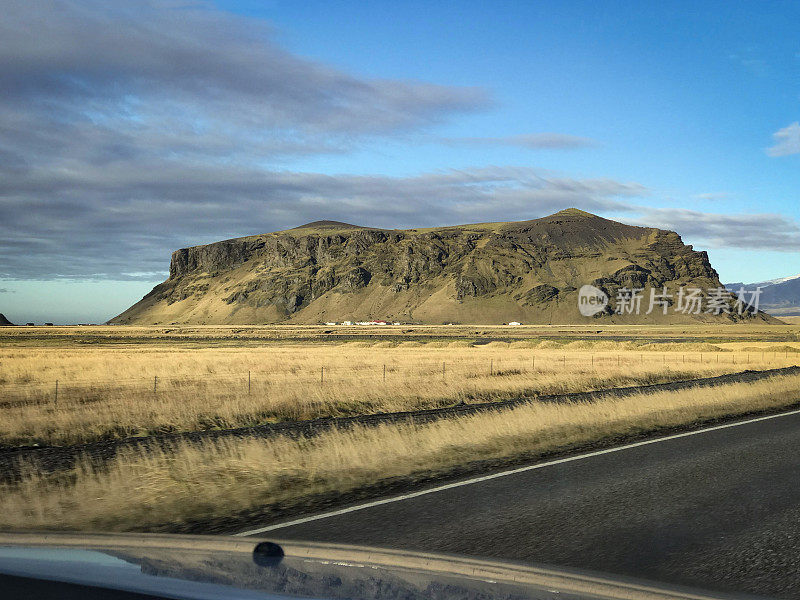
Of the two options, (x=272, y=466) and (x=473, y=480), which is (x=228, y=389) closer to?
(x=272, y=466)

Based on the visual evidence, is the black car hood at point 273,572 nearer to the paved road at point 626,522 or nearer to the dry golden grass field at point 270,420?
the paved road at point 626,522

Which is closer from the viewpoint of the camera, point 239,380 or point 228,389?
point 228,389

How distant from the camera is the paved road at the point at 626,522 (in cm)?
569

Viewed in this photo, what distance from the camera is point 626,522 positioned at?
704 cm

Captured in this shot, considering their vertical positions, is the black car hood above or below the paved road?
above

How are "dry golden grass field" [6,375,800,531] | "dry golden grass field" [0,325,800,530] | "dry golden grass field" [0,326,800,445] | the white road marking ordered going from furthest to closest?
"dry golden grass field" [0,326,800,445], "dry golden grass field" [0,325,800,530], "dry golden grass field" [6,375,800,531], the white road marking

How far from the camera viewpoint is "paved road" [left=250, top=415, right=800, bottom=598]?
569 centimetres

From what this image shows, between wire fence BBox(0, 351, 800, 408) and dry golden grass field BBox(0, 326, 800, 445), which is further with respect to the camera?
wire fence BBox(0, 351, 800, 408)

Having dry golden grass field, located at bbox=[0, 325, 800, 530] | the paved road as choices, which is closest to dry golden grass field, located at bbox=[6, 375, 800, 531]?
dry golden grass field, located at bbox=[0, 325, 800, 530]

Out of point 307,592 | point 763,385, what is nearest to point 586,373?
point 763,385

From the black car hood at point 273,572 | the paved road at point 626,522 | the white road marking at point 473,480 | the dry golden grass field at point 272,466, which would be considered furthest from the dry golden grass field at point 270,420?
Result: the black car hood at point 273,572

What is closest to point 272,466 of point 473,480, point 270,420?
point 473,480

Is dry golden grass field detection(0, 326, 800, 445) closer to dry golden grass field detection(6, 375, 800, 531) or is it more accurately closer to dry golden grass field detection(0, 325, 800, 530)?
dry golden grass field detection(0, 325, 800, 530)

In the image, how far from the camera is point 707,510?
7.51 m
